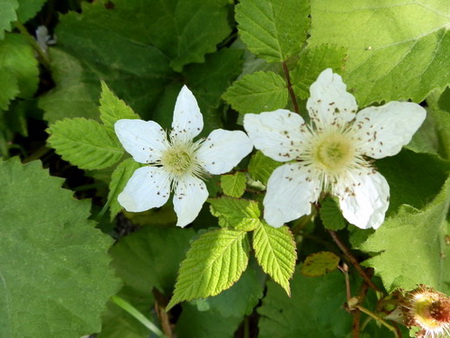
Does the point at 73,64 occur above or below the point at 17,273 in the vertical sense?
Answer: above

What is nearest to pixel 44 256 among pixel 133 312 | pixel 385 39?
pixel 133 312

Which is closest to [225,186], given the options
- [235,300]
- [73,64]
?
[235,300]

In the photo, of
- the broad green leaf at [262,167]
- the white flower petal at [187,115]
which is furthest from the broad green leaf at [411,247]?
the white flower petal at [187,115]

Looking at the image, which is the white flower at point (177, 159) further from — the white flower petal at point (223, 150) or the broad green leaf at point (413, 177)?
the broad green leaf at point (413, 177)

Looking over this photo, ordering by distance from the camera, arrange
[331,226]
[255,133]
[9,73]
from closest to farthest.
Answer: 1. [255,133]
2. [331,226]
3. [9,73]

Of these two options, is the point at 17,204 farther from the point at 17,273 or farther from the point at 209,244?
the point at 209,244
